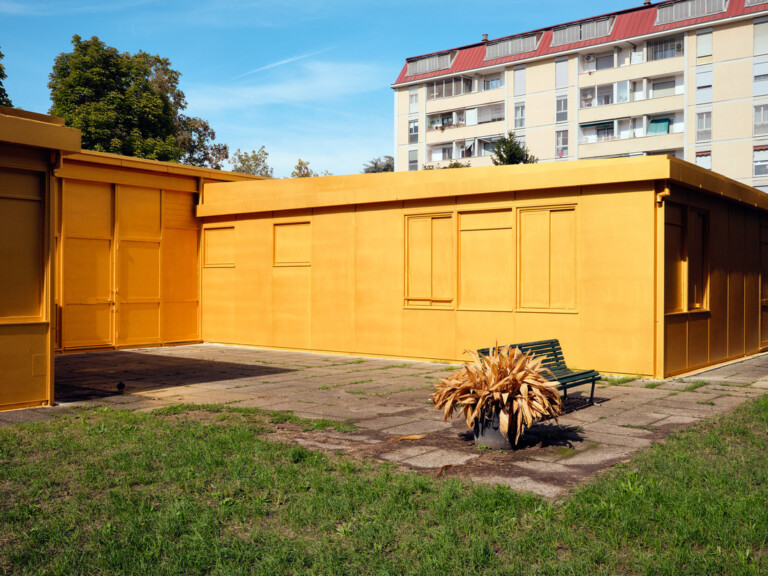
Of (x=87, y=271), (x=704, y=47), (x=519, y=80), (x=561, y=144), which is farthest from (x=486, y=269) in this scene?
(x=519, y=80)

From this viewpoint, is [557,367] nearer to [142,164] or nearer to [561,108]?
[142,164]

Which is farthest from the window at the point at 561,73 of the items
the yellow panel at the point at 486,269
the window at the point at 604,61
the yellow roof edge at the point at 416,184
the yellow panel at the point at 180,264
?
the yellow panel at the point at 486,269

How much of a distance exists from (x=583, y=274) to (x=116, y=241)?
11061 mm

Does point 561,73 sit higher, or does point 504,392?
point 561,73

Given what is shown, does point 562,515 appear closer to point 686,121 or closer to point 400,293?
point 400,293

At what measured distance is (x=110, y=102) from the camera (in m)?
35.8

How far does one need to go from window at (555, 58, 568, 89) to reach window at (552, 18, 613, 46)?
61.0 inches

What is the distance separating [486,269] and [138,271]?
894cm

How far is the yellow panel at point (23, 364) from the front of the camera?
8.72 m

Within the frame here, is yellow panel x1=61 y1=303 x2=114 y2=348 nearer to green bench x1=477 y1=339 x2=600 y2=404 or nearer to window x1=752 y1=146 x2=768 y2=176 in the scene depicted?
green bench x1=477 y1=339 x2=600 y2=404

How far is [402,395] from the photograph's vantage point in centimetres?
1014

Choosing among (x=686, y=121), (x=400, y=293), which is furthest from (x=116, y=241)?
(x=686, y=121)

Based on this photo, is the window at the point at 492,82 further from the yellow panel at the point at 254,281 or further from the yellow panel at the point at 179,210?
the yellow panel at the point at 254,281

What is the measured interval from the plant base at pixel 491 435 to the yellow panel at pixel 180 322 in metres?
13.1
